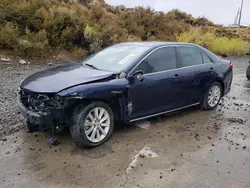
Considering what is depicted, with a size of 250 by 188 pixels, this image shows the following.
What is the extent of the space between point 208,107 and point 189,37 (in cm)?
1197

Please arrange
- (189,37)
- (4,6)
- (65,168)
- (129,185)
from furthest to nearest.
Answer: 1. (189,37)
2. (4,6)
3. (65,168)
4. (129,185)

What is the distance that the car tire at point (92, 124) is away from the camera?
414 cm

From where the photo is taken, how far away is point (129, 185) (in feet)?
11.2

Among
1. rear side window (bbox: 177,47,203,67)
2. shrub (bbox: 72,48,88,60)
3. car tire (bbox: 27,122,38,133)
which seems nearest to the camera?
car tire (bbox: 27,122,38,133)

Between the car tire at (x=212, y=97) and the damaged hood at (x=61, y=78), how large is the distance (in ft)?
8.82

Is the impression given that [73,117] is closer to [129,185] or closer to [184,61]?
[129,185]

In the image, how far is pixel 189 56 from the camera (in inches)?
235

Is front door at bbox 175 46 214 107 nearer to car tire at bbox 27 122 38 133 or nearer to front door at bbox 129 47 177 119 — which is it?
front door at bbox 129 47 177 119

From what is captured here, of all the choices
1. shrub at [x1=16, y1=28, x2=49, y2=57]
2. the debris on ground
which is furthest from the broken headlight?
shrub at [x1=16, y1=28, x2=49, y2=57]

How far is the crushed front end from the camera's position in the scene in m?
3.99

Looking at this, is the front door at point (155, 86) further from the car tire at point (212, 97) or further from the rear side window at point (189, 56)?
the car tire at point (212, 97)

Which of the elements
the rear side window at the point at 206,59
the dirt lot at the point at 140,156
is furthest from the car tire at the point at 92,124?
the rear side window at the point at 206,59

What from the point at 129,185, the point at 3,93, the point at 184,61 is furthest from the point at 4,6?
the point at 129,185

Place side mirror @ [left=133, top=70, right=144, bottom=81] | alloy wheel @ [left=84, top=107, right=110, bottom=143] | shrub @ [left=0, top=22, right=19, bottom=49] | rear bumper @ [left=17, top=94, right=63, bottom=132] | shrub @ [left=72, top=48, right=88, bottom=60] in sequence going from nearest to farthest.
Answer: rear bumper @ [left=17, top=94, right=63, bottom=132] < alloy wheel @ [left=84, top=107, right=110, bottom=143] < side mirror @ [left=133, top=70, right=144, bottom=81] < shrub @ [left=0, top=22, right=19, bottom=49] < shrub @ [left=72, top=48, right=88, bottom=60]
